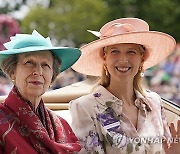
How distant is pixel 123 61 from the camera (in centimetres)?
274

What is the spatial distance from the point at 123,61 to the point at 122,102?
0.23m

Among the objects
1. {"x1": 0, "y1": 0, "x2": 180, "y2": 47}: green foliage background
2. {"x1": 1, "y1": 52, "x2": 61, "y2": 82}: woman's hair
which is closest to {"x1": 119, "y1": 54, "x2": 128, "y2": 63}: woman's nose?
{"x1": 1, "y1": 52, "x2": 61, "y2": 82}: woman's hair

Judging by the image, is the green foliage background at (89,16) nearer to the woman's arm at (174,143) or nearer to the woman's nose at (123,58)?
the woman's arm at (174,143)

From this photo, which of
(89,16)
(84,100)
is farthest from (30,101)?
(89,16)

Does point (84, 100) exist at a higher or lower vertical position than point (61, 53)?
lower

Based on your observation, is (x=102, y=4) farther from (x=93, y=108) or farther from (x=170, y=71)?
(x=93, y=108)

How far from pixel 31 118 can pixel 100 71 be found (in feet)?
2.75

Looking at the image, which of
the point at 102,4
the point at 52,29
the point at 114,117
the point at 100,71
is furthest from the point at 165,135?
the point at 52,29

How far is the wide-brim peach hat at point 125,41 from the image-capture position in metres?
2.77

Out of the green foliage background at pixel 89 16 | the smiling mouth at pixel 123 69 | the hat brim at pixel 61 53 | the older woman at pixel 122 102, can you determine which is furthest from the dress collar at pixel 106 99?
the green foliage background at pixel 89 16

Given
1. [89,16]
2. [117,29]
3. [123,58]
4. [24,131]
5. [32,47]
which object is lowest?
[24,131]

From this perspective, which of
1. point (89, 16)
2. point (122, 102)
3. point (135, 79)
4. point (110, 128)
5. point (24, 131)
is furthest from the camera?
point (89, 16)

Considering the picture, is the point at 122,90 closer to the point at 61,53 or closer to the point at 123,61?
the point at 123,61

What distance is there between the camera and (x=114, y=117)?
277 centimetres
